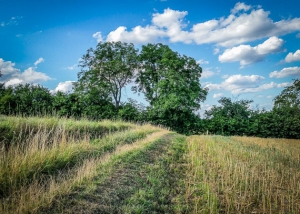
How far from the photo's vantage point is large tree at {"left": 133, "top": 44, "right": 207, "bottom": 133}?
3158cm

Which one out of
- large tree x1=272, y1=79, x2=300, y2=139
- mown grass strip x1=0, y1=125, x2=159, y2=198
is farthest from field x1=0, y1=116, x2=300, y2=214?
large tree x1=272, y1=79, x2=300, y2=139

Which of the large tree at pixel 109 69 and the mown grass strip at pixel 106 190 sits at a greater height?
the large tree at pixel 109 69

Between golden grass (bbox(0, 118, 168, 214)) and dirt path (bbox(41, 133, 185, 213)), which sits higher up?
golden grass (bbox(0, 118, 168, 214))

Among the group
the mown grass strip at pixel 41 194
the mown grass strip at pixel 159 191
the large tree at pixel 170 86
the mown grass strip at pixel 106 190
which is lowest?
the mown grass strip at pixel 159 191

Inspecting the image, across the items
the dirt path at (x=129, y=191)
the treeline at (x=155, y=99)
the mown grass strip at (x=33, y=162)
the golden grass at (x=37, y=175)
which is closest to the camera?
the golden grass at (x=37, y=175)

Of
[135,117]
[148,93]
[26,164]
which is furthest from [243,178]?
[148,93]

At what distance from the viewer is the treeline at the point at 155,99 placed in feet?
101

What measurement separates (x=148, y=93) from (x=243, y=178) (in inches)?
1259

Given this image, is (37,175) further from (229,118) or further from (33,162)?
(229,118)

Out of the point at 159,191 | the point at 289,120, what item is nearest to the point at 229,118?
the point at 289,120

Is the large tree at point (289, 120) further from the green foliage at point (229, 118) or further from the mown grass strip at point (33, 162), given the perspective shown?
the mown grass strip at point (33, 162)

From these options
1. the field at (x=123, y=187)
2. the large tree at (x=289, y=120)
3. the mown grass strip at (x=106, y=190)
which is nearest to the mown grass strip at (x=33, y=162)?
the field at (x=123, y=187)

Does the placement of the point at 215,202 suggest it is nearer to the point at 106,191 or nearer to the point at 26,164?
the point at 106,191

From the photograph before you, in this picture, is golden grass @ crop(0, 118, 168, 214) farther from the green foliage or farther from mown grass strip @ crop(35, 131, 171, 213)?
the green foliage
